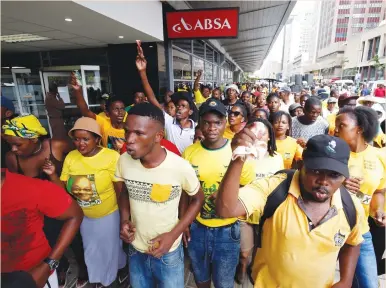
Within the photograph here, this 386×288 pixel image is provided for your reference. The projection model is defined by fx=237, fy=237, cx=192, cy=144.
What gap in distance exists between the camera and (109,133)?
3365mm

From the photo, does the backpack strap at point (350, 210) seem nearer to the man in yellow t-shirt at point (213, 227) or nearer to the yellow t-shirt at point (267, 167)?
the man in yellow t-shirt at point (213, 227)

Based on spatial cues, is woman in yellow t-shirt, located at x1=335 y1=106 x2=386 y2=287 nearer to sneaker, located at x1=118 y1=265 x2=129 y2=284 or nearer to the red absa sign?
sneaker, located at x1=118 y1=265 x2=129 y2=284

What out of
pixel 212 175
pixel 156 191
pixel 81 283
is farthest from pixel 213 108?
pixel 81 283

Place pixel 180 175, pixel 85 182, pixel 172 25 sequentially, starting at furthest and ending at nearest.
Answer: pixel 172 25, pixel 85 182, pixel 180 175

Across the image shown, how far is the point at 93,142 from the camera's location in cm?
215

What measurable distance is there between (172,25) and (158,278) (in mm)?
5644

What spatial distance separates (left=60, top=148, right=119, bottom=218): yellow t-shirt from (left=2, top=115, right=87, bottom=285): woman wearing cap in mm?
208

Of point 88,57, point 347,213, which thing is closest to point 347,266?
point 347,213

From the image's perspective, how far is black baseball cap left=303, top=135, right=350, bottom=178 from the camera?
1.27m

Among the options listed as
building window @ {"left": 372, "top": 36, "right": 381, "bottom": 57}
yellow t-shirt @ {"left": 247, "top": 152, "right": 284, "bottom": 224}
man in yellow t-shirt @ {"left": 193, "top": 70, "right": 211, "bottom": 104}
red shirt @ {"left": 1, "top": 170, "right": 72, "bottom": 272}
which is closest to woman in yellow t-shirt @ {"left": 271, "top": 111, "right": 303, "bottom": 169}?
yellow t-shirt @ {"left": 247, "top": 152, "right": 284, "bottom": 224}

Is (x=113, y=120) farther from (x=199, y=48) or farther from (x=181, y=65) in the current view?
(x=199, y=48)

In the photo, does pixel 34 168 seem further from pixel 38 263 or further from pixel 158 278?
pixel 158 278

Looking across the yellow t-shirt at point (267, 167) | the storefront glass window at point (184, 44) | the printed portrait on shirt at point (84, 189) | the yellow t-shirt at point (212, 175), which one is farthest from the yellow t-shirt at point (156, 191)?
the storefront glass window at point (184, 44)

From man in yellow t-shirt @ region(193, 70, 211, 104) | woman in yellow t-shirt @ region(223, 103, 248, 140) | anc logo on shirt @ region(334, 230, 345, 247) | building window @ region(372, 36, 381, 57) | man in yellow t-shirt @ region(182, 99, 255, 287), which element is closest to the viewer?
anc logo on shirt @ region(334, 230, 345, 247)
